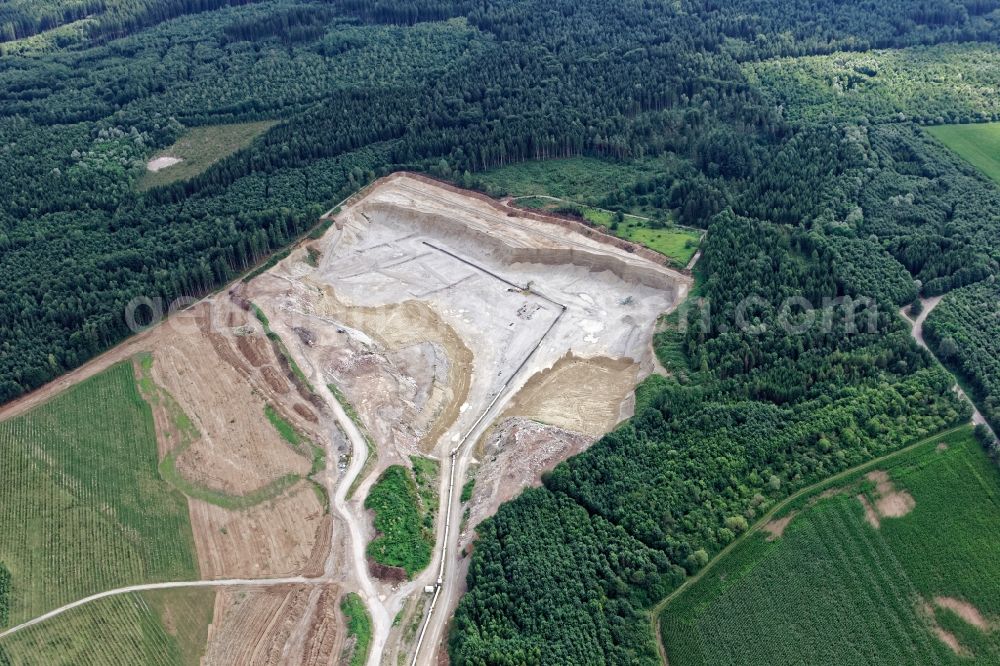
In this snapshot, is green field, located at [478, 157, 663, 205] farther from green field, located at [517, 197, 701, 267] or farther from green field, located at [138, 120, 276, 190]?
green field, located at [138, 120, 276, 190]

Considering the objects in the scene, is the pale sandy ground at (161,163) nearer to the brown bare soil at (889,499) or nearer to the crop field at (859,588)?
the crop field at (859,588)

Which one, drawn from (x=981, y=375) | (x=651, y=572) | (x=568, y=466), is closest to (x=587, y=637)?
(x=651, y=572)

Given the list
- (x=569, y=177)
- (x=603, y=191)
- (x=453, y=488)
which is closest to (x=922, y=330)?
(x=603, y=191)

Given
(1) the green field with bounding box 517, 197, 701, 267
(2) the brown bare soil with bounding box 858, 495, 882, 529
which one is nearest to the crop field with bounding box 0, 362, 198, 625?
(2) the brown bare soil with bounding box 858, 495, 882, 529

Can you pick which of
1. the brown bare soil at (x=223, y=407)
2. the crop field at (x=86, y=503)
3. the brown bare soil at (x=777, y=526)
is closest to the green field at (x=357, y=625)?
the crop field at (x=86, y=503)

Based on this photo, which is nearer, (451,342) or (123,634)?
(123,634)

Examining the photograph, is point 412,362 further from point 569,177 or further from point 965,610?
point 965,610

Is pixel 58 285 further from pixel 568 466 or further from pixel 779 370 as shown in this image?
pixel 779 370
